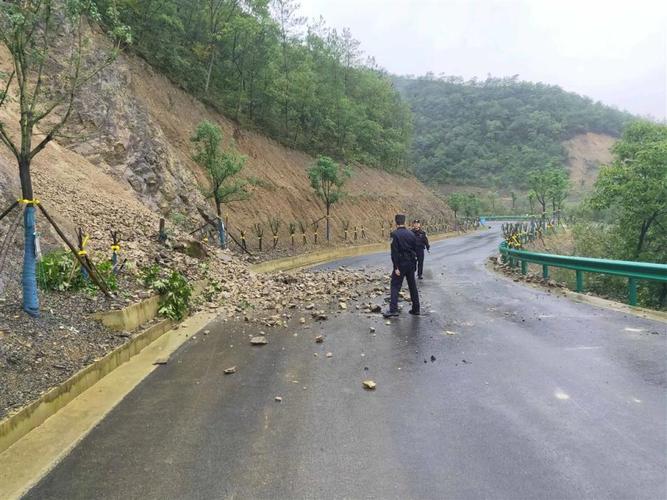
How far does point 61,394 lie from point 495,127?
372ft

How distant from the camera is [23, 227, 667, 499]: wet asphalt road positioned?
3537 mm

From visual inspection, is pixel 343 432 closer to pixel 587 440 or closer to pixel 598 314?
pixel 587 440

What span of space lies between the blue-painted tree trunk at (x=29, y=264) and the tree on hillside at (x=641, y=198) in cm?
2678

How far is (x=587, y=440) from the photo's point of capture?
13.2 feet

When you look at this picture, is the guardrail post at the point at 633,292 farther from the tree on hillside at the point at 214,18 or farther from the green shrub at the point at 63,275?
the tree on hillside at the point at 214,18

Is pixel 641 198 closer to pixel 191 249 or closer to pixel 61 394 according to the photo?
pixel 191 249

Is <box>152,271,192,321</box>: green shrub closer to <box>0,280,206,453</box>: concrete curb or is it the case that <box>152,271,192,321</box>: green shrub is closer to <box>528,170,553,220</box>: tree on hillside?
<box>0,280,206,453</box>: concrete curb

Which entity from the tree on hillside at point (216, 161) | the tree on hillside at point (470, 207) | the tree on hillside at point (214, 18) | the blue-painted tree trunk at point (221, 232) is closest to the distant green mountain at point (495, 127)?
the tree on hillside at point (470, 207)

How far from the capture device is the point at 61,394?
5.29 meters

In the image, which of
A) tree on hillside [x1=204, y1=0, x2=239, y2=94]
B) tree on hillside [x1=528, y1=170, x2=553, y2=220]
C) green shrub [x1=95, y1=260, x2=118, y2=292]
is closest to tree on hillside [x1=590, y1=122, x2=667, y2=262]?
tree on hillside [x1=528, y1=170, x2=553, y2=220]

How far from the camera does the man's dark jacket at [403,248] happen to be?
9.65m

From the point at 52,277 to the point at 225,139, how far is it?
86.1 feet

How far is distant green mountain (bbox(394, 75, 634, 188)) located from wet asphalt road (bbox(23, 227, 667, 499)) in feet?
305

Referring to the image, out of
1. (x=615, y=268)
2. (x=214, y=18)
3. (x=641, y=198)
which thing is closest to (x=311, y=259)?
(x=641, y=198)
